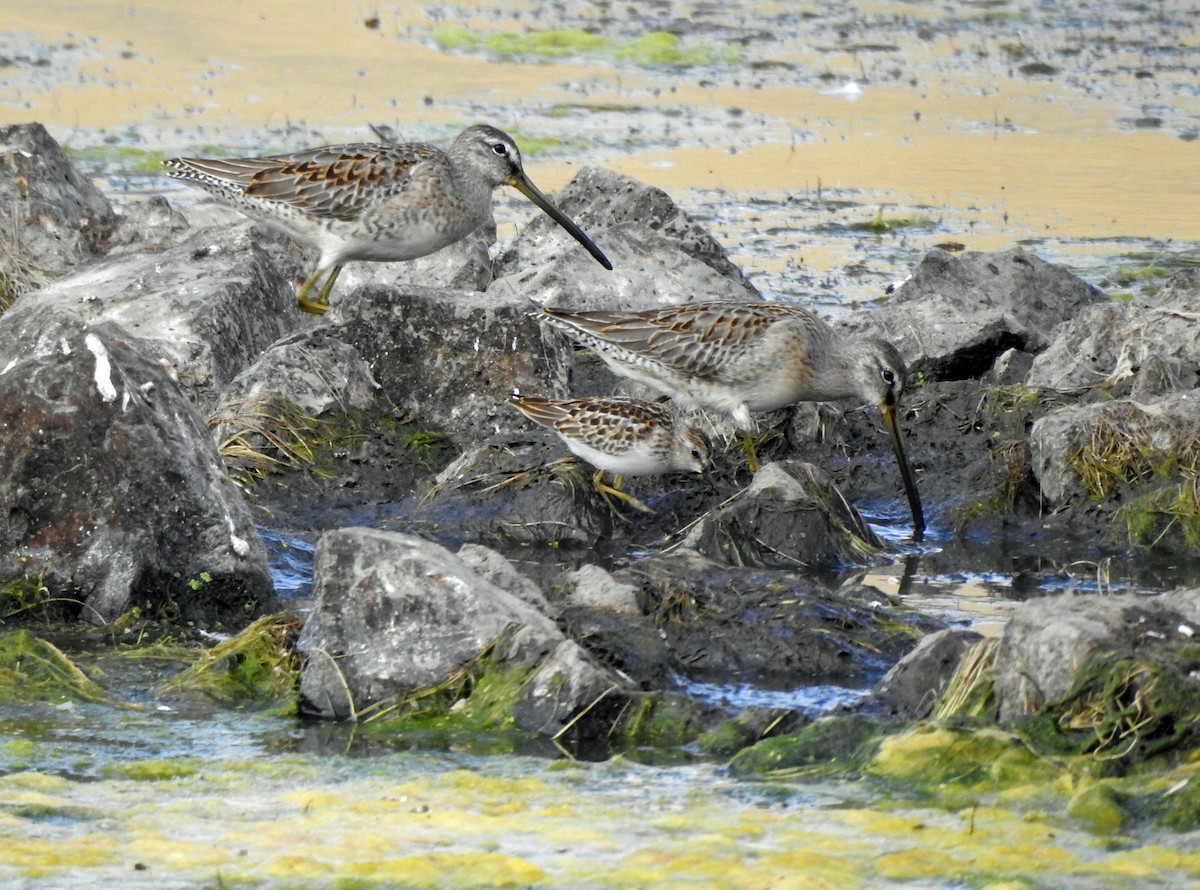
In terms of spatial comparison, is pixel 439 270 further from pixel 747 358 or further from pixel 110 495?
pixel 110 495

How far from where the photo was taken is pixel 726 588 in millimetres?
8367

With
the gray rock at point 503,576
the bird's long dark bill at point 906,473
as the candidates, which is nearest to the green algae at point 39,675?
the gray rock at point 503,576

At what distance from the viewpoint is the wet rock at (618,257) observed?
12.3 meters

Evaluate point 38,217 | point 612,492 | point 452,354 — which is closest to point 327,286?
point 452,354

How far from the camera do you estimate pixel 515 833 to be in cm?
590

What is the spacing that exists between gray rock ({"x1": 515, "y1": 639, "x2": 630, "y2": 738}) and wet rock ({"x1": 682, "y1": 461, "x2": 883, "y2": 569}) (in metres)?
2.39

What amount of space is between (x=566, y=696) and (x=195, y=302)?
5022mm

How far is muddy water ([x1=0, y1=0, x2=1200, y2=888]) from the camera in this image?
18.7ft

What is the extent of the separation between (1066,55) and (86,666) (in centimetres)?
1791

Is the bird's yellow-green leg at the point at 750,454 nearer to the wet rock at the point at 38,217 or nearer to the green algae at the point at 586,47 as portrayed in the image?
Result: the wet rock at the point at 38,217

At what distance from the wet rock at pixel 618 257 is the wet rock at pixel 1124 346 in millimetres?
2211

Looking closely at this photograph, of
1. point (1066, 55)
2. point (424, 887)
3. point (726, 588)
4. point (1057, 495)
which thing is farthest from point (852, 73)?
point (424, 887)

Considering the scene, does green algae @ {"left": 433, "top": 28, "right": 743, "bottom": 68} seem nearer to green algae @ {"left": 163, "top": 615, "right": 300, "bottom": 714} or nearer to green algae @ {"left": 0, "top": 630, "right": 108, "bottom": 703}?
green algae @ {"left": 163, "top": 615, "right": 300, "bottom": 714}

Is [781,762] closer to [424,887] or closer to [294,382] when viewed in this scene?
[424,887]
